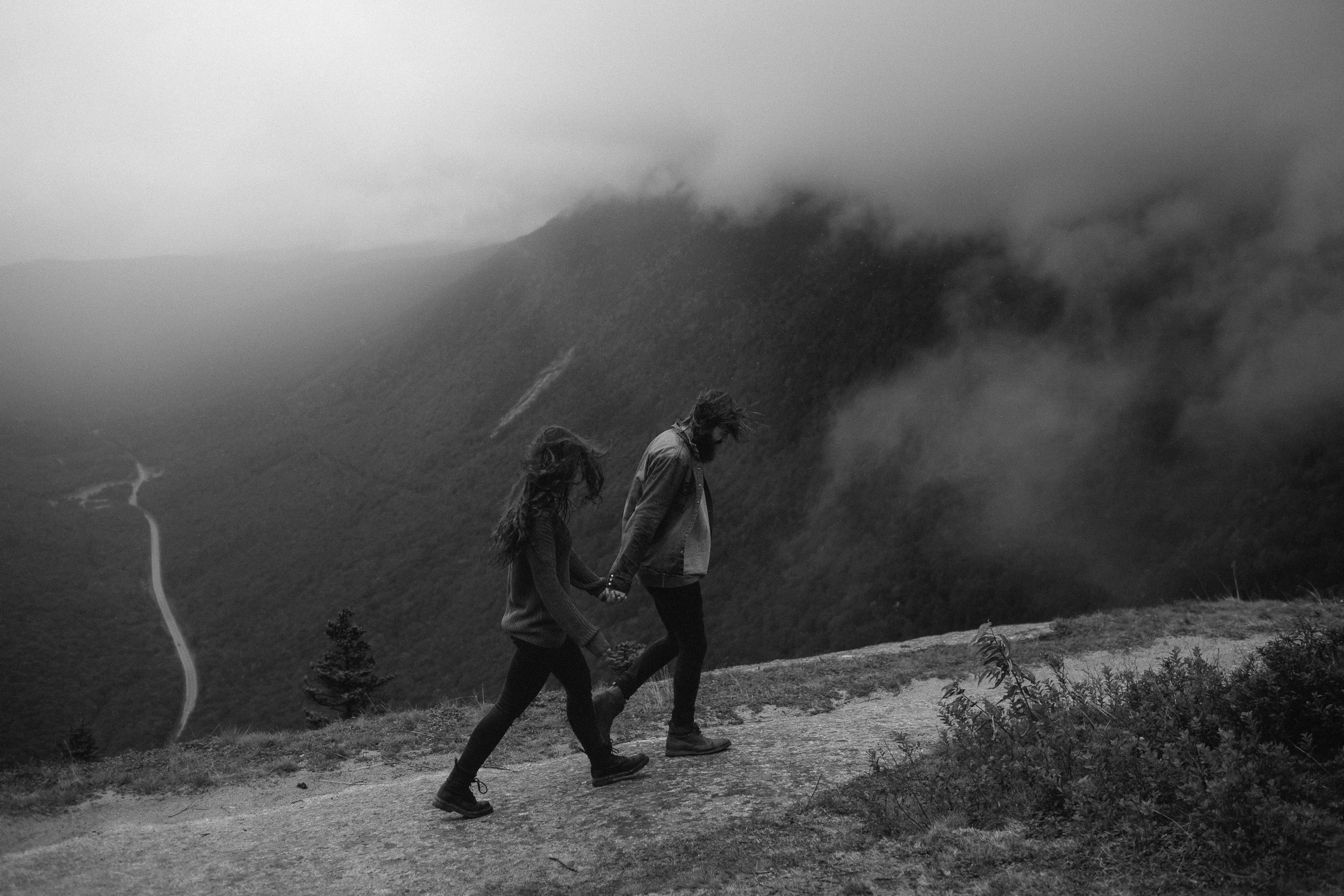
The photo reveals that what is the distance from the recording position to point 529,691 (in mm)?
5383

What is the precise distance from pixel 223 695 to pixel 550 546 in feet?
243

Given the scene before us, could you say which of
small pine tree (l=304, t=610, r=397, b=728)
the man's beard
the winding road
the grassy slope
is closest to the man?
the man's beard

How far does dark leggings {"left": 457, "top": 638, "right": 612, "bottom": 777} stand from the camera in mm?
5309

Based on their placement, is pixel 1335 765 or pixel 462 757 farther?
pixel 462 757

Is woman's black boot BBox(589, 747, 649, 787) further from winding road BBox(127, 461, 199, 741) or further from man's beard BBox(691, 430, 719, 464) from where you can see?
winding road BBox(127, 461, 199, 741)

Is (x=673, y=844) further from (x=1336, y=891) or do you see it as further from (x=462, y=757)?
(x=1336, y=891)

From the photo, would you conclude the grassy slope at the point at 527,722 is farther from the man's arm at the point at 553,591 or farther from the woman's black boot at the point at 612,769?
the man's arm at the point at 553,591

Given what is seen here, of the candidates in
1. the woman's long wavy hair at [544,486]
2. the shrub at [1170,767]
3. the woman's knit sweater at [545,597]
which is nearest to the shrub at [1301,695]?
the shrub at [1170,767]

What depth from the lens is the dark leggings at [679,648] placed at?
5848mm

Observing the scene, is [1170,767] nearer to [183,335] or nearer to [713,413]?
[713,413]

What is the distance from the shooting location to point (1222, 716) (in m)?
4.65

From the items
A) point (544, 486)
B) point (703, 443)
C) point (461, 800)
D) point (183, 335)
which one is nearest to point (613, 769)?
point (461, 800)

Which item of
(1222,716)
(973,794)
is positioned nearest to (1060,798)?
(973,794)

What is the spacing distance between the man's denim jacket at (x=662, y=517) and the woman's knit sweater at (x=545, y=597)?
46cm
